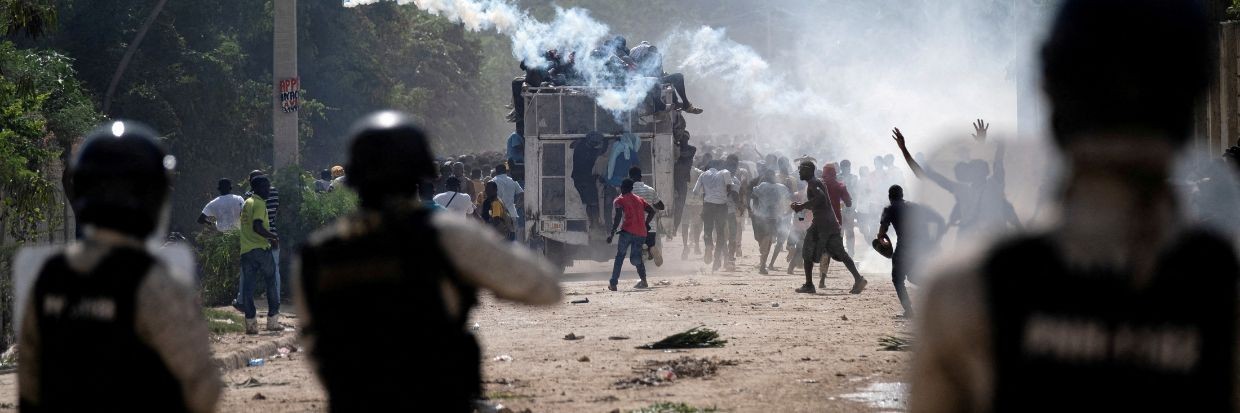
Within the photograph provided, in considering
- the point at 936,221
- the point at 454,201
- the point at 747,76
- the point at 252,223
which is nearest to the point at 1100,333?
the point at 936,221

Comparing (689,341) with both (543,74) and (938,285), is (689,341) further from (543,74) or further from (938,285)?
(543,74)

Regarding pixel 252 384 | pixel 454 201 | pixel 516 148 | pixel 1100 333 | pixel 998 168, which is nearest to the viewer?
pixel 1100 333

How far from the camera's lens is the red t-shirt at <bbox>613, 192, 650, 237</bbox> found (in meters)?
18.8

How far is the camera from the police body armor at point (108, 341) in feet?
11.4

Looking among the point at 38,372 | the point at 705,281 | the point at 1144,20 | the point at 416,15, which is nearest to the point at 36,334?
the point at 38,372

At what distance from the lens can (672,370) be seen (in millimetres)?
10484

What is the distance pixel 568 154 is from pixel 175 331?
18439mm

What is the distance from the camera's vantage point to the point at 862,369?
414 inches

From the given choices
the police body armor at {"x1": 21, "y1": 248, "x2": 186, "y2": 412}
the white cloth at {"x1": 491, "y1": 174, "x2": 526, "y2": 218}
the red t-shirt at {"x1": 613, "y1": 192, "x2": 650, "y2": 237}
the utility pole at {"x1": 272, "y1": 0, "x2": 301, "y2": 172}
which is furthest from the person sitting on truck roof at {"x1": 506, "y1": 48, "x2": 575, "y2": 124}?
the police body armor at {"x1": 21, "y1": 248, "x2": 186, "y2": 412}

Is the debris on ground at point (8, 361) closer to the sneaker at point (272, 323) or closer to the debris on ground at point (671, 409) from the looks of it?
the sneaker at point (272, 323)

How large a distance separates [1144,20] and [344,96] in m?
37.8

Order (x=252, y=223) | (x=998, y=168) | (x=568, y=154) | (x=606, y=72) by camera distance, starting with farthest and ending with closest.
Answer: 1. (x=606, y=72)
2. (x=568, y=154)
3. (x=252, y=223)
4. (x=998, y=168)

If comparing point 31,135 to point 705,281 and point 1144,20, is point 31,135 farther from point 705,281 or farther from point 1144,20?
point 1144,20

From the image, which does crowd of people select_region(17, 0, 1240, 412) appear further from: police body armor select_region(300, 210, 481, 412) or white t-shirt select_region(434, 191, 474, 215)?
white t-shirt select_region(434, 191, 474, 215)
